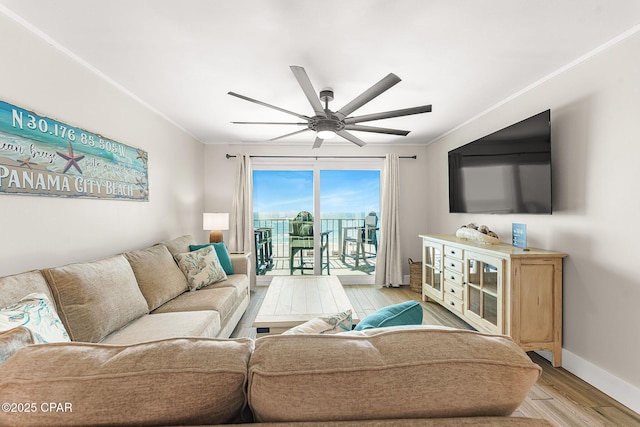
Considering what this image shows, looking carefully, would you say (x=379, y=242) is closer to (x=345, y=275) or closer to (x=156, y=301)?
(x=345, y=275)

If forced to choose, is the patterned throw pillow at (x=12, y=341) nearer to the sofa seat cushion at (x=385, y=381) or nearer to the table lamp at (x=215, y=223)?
the sofa seat cushion at (x=385, y=381)

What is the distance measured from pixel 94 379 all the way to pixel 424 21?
2155 mm

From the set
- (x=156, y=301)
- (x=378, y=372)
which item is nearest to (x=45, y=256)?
(x=156, y=301)

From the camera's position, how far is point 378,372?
590 mm

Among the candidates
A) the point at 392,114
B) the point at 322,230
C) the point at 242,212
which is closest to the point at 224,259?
the point at 242,212

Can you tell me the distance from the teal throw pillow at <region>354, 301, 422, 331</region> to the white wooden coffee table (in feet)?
2.05

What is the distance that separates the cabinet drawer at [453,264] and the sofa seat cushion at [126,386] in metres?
2.82

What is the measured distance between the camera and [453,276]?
304cm

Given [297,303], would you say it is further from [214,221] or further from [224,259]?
[214,221]

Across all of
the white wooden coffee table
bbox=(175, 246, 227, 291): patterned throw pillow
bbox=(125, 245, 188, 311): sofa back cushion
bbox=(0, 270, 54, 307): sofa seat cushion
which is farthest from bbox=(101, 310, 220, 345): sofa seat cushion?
bbox=(175, 246, 227, 291): patterned throw pillow

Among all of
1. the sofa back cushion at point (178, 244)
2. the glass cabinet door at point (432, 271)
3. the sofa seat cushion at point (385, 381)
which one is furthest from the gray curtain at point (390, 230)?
the sofa seat cushion at point (385, 381)

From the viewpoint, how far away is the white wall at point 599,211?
1.78 meters

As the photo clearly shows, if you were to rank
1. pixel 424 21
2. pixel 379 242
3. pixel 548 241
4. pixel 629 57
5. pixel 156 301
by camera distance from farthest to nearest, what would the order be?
pixel 379 242
pixel 548 241
pixel 156 301
pixel 629 57
pixel 424 21

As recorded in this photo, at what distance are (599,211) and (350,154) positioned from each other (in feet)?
10.4
